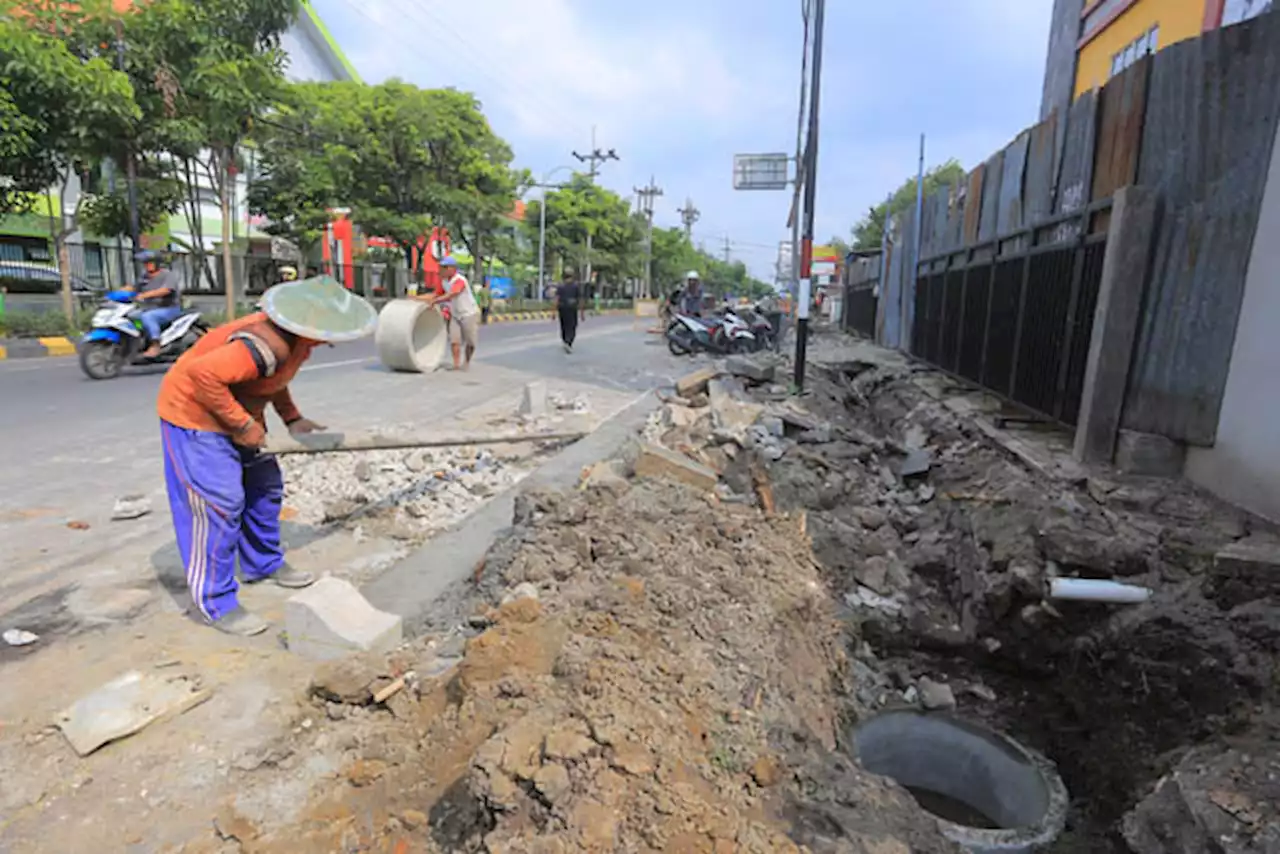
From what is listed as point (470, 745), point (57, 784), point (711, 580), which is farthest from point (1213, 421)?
point (57, 784)

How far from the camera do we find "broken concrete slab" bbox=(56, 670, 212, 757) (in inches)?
86.0

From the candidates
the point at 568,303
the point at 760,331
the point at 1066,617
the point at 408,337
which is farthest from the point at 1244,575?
the point at 760,331

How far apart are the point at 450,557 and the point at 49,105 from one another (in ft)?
44.7

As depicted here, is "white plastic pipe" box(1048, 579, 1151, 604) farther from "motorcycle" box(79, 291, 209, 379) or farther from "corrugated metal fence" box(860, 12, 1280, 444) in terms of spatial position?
"motorcycle" box(79, 291, 209, 379)

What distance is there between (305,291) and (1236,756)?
3.93 metres

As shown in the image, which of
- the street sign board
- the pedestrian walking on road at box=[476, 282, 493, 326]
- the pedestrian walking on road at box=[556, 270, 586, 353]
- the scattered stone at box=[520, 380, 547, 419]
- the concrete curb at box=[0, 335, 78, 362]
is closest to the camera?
the scattered stone at box=[520, 380, 547, 419]

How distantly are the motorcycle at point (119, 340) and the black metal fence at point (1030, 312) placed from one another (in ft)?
31.9

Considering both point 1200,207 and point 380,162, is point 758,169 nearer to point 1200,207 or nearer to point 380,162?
point 380,162

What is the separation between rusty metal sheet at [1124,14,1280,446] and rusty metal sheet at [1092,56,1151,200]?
10 cm

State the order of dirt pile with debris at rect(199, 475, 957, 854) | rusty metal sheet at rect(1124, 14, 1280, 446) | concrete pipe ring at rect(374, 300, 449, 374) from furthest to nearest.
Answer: concrete pipe ring at rect(374, 300, 449, 374)
rusty metal sheet at rect(1124, 14, 1280, 446)
dirt pile with debris at rect(199, 475, 957, 854)

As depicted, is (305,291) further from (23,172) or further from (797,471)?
(23,172)

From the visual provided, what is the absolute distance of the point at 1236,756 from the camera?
→ 2516 millimetres

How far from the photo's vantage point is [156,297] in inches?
363

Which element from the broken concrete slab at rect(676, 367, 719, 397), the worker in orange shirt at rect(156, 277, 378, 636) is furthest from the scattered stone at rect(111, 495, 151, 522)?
the broken concrete slab at rect(676, 367, 719, 397)
